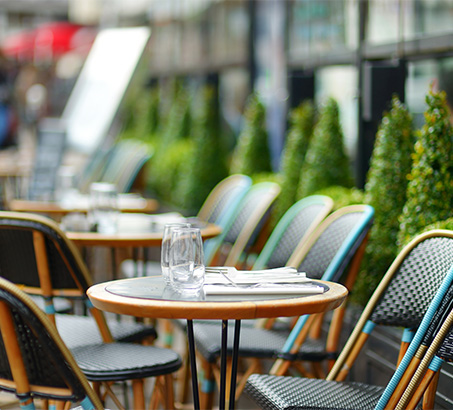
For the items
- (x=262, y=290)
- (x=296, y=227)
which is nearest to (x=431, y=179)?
(x=296, y=227)

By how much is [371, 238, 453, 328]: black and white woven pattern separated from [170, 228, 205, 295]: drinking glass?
2.38 feet

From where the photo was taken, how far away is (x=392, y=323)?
2.59 meters

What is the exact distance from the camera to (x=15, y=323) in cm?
197

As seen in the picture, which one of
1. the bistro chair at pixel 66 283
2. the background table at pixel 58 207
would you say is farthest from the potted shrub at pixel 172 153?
the bistro chair at pixel 66 283

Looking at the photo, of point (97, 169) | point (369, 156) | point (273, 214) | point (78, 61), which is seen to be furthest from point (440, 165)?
point (78, 61)

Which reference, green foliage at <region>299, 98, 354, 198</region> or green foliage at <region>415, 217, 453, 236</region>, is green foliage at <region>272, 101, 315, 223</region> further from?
green foliage at <region>415, 217, 453, 236</region>

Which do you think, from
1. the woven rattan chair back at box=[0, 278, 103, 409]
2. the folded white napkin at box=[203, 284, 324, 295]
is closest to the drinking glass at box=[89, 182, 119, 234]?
the folded white napkin at box=[203, 284, 324, 295]

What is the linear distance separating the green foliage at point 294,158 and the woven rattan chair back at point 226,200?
0.33 meters

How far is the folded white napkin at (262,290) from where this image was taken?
2.13 metres

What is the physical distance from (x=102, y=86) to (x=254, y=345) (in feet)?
18.2

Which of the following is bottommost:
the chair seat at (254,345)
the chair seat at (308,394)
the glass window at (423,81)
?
the chair seat at (254,345)

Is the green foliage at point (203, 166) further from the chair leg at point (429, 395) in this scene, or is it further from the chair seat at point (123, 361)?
the chair leg at point (429, 395)

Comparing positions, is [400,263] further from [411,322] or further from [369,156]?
[369,156]

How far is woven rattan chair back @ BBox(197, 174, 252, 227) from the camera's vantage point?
445 cm
